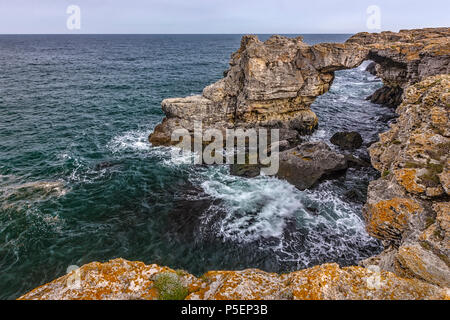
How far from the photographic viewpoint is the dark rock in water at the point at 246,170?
92.5ft

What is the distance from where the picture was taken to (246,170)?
28.6 metres

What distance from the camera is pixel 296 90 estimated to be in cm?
3409

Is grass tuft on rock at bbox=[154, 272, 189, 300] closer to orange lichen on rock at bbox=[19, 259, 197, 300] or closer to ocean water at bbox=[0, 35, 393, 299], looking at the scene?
orange lichen on rock at bbox=[19, 259, 197, 300]

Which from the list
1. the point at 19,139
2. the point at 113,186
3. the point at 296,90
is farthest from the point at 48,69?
the point at 296,90

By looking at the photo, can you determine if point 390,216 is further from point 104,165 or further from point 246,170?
point 104,165

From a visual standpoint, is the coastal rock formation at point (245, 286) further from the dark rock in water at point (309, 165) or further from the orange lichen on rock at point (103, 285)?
the dark rock in water at point (309, 165)

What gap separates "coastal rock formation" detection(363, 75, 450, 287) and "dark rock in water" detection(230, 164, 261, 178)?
15347 millimetres

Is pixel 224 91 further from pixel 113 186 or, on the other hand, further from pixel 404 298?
pixel 404 298

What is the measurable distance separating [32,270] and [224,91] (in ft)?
91.6

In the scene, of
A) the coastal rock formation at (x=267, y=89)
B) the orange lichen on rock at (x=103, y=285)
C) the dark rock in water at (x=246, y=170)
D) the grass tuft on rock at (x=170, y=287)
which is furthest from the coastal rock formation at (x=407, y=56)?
the orange lichen on rock at (x=103, y=285)

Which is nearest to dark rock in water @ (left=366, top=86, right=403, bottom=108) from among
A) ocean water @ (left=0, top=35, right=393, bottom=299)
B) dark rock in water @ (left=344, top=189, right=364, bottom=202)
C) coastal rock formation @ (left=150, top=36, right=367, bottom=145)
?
ocean water @ (left=0, top=35, right=393, bottom=299)

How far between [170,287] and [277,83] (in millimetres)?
31275

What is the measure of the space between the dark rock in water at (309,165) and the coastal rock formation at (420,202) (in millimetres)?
12200

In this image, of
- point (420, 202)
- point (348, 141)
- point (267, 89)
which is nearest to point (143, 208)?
point (420, 202)
